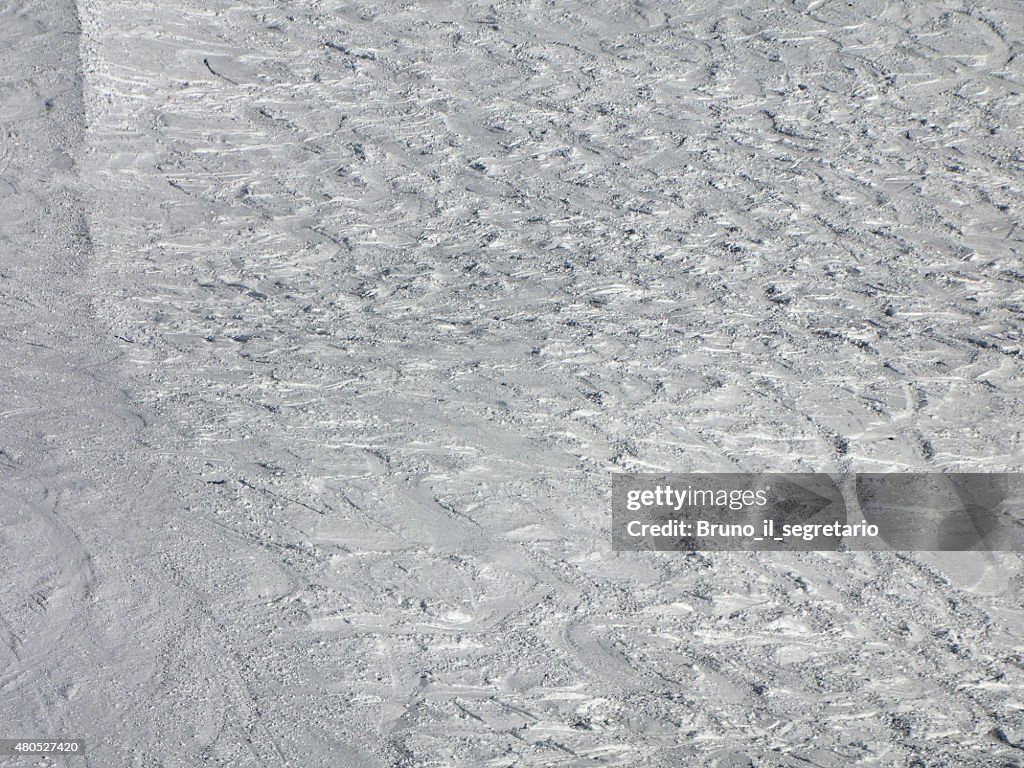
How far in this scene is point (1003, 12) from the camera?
219 inches

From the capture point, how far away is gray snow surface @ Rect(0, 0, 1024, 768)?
242cm

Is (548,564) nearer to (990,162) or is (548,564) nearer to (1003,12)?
(990,162)

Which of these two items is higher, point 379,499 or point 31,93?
point 31,93

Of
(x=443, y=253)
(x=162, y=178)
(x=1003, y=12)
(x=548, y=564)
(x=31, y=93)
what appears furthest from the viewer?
(x=1003, y=12)

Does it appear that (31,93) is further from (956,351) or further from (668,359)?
(956,351)

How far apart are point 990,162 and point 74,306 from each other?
11.7 ft

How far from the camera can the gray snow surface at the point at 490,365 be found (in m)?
2.42

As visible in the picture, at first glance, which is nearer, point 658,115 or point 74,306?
point 74,306

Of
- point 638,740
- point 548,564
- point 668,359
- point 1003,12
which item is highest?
point 1003,12

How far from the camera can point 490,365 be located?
3453 millimetres

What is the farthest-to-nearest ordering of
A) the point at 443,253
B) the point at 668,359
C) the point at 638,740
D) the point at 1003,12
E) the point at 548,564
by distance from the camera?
the point at 1003,12
the point at 443,253
the point at 668,359
the point at 548,564
the point at 638,740

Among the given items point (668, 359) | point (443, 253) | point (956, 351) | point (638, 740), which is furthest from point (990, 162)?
point (638, 740)

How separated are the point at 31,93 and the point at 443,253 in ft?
6.97

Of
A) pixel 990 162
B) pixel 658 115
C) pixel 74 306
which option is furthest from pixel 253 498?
pixel 990 162
